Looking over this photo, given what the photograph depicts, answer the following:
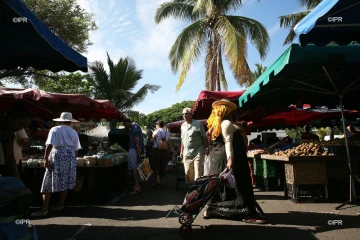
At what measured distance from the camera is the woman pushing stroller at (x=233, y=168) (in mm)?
4414

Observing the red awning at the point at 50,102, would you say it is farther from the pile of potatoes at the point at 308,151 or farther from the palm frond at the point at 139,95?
the palm frond at the point at 139,95

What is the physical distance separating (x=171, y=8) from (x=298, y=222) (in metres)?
16.2

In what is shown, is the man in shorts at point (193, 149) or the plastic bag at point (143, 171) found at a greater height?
the man in shorts at point (193, 149)

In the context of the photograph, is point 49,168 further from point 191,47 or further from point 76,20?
point 76,20

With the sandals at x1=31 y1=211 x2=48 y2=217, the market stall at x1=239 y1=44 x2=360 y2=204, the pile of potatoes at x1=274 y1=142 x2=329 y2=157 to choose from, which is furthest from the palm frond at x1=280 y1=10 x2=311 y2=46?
the sandals at x1=31 y1=211 x2=48 y2=217

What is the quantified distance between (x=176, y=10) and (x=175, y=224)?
1599 centimetres

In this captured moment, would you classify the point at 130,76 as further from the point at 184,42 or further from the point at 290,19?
the point at 290,19

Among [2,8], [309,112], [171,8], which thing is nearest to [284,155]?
[2,8]

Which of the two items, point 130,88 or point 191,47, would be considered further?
point 130,88

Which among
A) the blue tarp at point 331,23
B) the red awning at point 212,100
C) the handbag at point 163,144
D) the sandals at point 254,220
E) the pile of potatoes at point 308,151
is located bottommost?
the sandals at point 254,220

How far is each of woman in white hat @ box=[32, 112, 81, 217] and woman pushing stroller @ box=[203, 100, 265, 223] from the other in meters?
2.65

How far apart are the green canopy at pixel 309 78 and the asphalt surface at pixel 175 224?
2401 mm

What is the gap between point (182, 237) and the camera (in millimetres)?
3754

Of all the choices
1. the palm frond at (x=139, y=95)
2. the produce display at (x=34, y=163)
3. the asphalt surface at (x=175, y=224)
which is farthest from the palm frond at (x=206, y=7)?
the produce display at (x=34, y=163)
